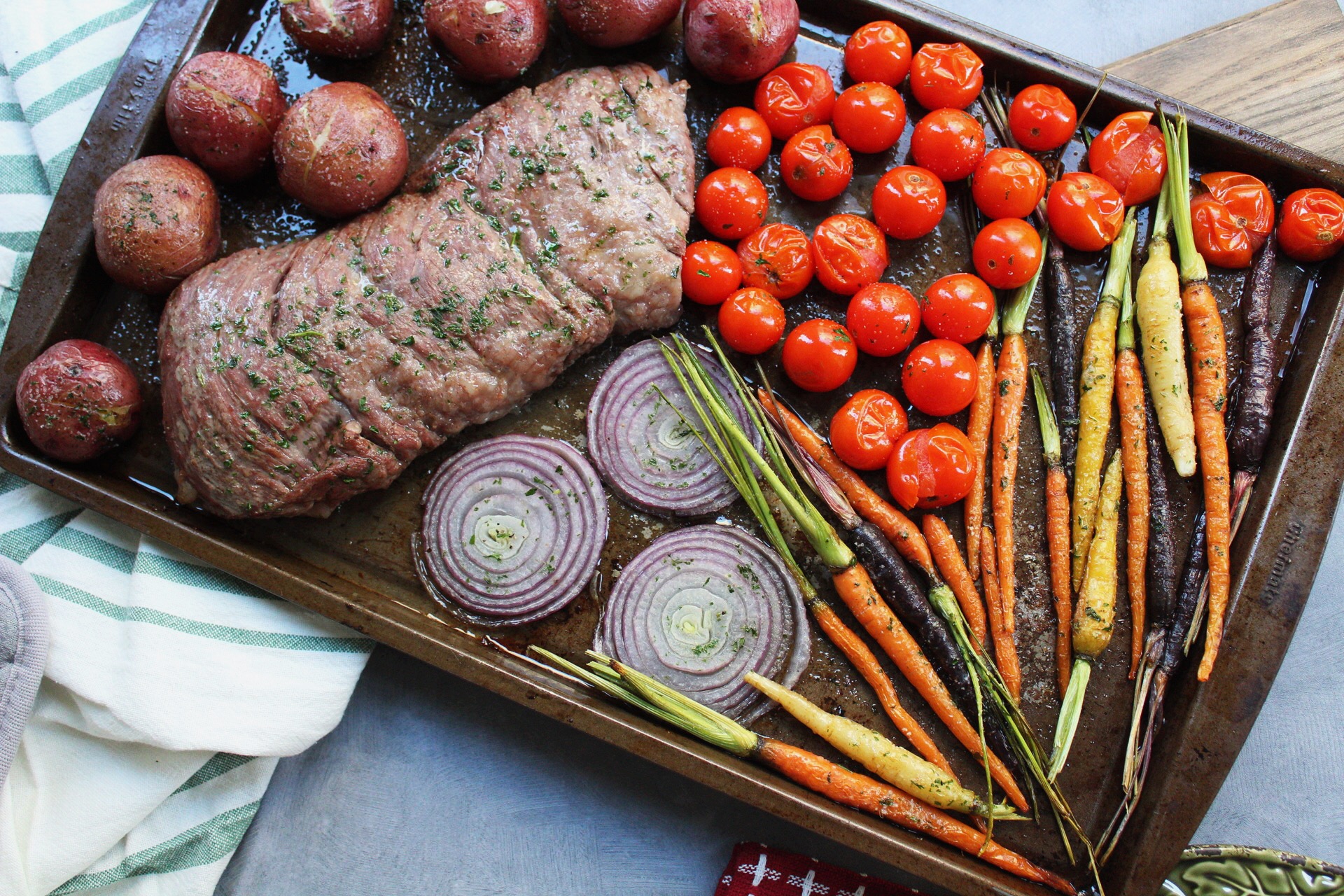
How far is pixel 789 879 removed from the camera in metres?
3.39

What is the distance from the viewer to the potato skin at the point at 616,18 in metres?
3.20

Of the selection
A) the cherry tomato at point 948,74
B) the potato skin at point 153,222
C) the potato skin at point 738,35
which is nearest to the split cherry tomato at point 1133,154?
the cherry tomato at point 948,74

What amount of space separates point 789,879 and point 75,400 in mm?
3258

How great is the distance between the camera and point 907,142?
11.6 ft

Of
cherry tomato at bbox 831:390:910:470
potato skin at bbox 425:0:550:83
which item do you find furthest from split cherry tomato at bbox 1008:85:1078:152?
potato skin at bbox 425:0:550:83

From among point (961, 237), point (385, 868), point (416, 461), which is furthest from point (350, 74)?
point (385, 868)

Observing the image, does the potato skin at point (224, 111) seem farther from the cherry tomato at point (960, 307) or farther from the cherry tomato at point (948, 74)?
the cherry tomato at point (960, 307)

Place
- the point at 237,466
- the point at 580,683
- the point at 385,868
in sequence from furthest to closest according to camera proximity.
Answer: the point at 385,868 < the point at 580,683 < the point at 237,466

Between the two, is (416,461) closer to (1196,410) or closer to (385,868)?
(385,868)

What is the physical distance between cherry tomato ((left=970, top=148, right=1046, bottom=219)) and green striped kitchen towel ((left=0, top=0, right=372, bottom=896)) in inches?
121

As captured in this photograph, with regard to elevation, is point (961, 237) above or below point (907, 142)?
below

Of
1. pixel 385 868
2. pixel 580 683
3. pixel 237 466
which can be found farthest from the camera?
pixel 385 868

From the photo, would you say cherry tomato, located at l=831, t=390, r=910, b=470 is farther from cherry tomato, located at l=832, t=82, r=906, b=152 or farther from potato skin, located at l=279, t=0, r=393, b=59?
potato skin, located at l=279, t=0, r=393, b=59

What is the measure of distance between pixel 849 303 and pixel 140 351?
2.88 m
